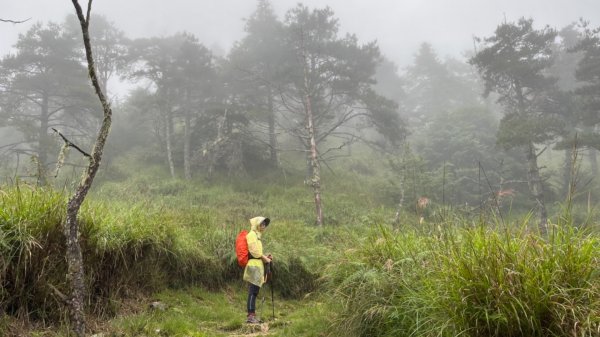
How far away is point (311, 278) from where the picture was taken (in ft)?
33.2

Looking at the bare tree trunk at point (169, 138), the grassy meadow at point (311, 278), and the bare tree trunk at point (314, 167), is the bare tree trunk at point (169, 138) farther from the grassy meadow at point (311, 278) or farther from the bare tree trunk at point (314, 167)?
the grassy meadow at point (311, 278)

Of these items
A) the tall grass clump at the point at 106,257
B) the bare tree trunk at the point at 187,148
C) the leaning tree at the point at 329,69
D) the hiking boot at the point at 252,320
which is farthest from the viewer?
the bare tree trunk at the point at 187,148

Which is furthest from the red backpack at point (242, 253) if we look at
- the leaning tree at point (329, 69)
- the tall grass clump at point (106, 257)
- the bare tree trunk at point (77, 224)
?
the leaning tree at point (329, 69)

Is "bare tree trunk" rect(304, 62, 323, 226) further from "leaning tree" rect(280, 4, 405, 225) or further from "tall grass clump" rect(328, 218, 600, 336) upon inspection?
"tall grass clump" rect(328, 218, 600, 336)

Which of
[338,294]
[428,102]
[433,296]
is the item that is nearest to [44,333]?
[338,294]

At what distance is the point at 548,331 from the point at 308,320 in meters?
4.01

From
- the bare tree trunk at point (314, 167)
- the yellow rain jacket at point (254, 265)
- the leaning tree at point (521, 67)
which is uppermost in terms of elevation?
the leaning tree at point (521, 67)

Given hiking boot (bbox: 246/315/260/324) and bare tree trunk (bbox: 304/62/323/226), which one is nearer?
hiking boot (bbox: 246/315/260/324)

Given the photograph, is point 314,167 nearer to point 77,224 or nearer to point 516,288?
point 77,224

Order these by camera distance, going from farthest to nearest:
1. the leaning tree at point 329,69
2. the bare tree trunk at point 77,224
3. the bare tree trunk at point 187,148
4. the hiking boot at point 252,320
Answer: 1. the bare tree trunk at point 187,148
2. the leaning tree at point 329,69
3. the hiking boot at point 252,320
4. the bare tree trunk at point 77,224

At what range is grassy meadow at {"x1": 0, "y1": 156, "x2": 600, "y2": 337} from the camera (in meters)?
3.16

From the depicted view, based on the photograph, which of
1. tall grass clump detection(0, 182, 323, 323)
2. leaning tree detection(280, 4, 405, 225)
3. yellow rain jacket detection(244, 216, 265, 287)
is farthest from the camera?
leaning tree detection(280, 4, 405, 225)

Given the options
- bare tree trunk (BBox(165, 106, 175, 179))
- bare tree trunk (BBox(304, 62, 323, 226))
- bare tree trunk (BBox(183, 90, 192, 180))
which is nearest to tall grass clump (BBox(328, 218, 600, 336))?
bare tree trunk (BBox(304, 62, 323, 226))

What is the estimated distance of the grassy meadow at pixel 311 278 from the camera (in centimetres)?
316
